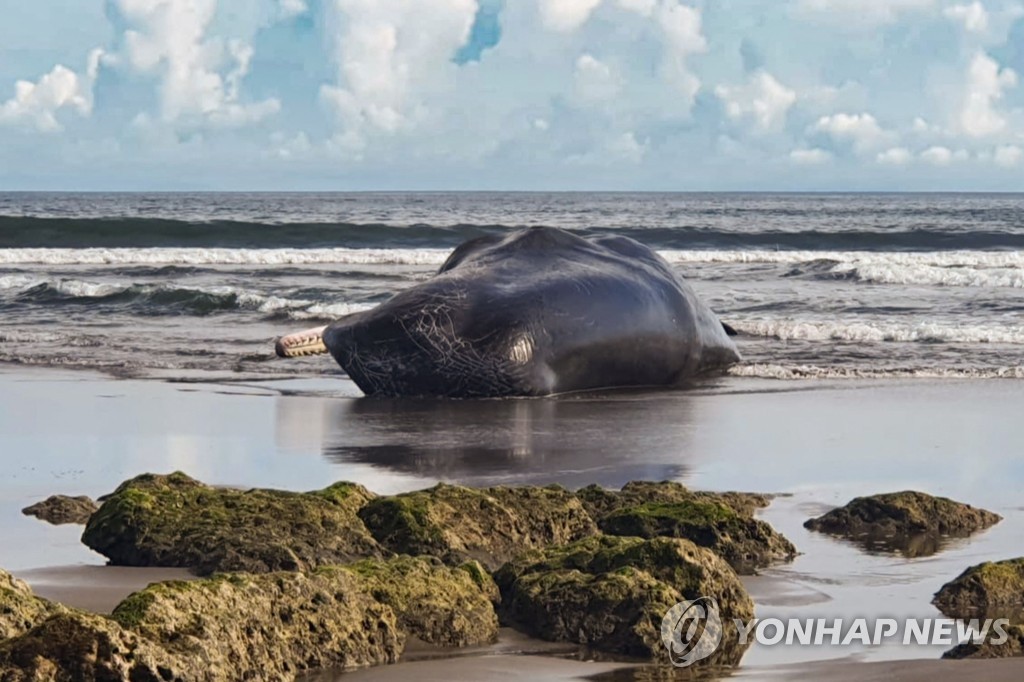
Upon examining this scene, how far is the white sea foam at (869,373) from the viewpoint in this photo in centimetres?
1176

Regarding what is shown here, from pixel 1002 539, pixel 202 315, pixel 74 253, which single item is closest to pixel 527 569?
pixel 1002 539

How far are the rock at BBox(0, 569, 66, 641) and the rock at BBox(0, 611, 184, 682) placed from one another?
1.20 ft

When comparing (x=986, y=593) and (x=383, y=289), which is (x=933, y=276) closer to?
(x=383, y=289)

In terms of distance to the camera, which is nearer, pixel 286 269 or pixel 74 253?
pixel 286 269

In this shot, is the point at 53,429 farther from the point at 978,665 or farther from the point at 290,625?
the point at 978,665

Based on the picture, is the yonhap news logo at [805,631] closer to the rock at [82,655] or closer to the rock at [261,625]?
the rock at [261,625]

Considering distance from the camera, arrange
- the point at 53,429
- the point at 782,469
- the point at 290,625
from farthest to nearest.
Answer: the point at 53,429, the point at 782,469, the point at 290,625

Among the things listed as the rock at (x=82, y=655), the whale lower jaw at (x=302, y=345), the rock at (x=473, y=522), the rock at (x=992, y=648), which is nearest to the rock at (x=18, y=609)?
the rock at (x=82, y=655)

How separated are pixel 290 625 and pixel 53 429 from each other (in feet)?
17.3

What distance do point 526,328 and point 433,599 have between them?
5.57 m

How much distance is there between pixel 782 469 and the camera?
768cm

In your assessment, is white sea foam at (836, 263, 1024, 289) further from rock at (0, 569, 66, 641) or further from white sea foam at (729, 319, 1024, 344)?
rock at (0, 569, 66, 641)

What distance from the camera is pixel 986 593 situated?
16.3 feet

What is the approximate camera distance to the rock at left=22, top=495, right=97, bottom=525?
6242mm
